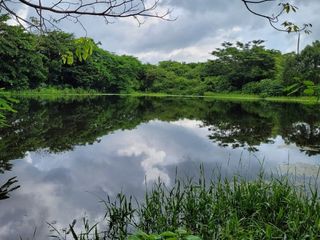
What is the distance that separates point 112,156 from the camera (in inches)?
448

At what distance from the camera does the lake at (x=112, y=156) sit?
21.4ft

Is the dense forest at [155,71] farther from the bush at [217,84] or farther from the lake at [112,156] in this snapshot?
the lake at [112,156]

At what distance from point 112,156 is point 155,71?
211 feet

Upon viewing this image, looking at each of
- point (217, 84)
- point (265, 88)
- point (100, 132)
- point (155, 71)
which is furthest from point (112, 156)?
point (155, 71)

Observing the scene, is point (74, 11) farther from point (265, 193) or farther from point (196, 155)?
point (196, 155)

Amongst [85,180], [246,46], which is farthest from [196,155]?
[246,46]

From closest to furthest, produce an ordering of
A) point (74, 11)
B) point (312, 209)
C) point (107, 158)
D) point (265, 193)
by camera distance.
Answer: point (74, 11), point (312, 209), point (265, 193), point (107, 158)

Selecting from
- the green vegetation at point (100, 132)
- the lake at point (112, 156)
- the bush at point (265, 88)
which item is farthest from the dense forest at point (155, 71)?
the lake at point (112, 156)

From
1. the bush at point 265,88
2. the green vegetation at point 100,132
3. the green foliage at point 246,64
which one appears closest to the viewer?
the green vegetation at point 100,132

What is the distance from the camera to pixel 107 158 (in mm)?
11047

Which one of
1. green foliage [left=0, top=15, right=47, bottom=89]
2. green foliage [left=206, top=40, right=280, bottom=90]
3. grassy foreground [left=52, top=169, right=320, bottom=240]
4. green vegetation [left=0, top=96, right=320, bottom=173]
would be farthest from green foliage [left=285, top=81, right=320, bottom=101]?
green foliage [left=206, top=40, right=280, bottom=90]

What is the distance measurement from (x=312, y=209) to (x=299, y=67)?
137 feet

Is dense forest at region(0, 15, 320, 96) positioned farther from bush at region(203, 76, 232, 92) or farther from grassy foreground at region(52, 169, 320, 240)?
grassy foreground at region(52, 169, 320, 240)

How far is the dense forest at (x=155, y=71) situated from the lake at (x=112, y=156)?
2031 cm
